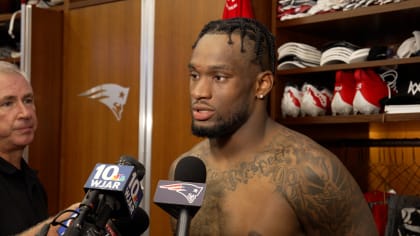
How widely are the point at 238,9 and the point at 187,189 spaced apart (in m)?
1.64

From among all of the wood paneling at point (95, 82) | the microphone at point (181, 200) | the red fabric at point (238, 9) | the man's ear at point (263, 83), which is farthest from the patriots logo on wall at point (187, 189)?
the wood paneling at point (95, 82)

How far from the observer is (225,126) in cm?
157

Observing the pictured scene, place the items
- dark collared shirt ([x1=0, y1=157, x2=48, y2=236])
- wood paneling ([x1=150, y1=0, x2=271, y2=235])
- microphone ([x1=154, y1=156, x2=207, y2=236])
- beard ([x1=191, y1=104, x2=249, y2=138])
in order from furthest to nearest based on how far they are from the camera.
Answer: wood paneling ([x1=150, y1=0, x2=271, y2=235]) → dark collared shirt ([x1=0, y1=157, x2=48, y2=236]) → beard ([x1=191, y1=104, x2=249, y2=138]) → microphone ([x1=154, y1=156, x2=207, y2=236])

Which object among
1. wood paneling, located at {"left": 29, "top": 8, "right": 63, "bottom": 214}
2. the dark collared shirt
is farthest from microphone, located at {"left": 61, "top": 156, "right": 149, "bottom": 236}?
wood paneling, located at {"left": 29, "top": 8, "right": 63, "bottom": 214}

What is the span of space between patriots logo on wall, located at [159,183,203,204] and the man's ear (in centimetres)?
51

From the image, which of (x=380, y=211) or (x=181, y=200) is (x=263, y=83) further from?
(x=380, y=211)

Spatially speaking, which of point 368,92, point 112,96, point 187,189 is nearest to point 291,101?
point 368,92

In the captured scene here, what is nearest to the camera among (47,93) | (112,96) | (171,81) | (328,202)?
(328,202)

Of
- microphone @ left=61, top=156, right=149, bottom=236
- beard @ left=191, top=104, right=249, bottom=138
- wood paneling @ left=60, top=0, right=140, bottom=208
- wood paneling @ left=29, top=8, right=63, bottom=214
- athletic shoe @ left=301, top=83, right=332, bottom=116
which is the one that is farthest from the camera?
wood paneling @ left=29, top=8, right=63, bottom=214

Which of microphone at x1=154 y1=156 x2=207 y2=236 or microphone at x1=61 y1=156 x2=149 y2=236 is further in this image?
microphone at x1=154 y1=156 x2=207 y2=236

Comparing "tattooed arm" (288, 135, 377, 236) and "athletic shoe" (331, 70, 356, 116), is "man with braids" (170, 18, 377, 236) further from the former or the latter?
"athletic shoe" (331, 70, 356, 116)

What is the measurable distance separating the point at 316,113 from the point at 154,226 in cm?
96

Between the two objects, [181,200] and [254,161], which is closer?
[181,200]

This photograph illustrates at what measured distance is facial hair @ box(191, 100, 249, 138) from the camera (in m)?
1.54
